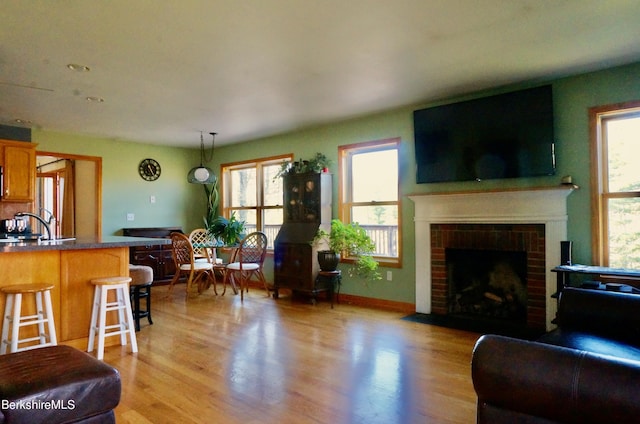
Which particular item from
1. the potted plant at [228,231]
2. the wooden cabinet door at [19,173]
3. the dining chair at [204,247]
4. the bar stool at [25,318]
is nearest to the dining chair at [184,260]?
the dining chair at [204,247]

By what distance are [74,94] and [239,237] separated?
3235mm

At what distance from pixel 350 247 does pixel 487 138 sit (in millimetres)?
1980

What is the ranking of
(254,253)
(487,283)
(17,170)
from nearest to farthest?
(487,283) < (17,170) < (254,253)

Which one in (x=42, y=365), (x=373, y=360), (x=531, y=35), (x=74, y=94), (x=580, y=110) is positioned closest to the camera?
(x=42, y=365)

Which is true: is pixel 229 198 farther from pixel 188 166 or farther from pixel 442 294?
pixel 442 294

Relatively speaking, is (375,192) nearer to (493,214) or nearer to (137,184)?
(493,214)

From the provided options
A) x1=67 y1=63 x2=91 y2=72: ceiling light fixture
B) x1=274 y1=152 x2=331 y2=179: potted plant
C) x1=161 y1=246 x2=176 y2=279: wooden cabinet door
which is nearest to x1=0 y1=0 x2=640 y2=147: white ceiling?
x1=67 y1=63 x2=91 y2=72: ceiling light fixture

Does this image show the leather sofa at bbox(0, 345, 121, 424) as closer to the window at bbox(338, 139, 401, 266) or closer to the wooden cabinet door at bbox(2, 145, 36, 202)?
the window at bbox(338, 139, 401, 266)

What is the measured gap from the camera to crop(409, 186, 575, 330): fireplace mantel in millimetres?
3854

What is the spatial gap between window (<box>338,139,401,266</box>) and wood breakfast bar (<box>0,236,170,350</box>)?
9.15 ft

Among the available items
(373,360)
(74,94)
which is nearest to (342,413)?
(373,360)

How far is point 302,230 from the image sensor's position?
5578mm

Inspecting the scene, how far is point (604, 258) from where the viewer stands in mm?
3656

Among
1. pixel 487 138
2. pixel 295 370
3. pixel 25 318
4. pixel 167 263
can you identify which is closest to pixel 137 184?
pixel 167 263
